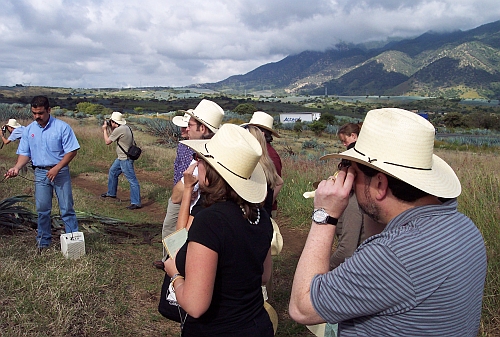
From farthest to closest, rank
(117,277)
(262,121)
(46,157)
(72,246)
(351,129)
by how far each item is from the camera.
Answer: (46,157) → (72,246) → (117,277) → (262,121) → (351,129)

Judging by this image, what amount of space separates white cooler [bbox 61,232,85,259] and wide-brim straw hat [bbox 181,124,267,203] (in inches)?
135

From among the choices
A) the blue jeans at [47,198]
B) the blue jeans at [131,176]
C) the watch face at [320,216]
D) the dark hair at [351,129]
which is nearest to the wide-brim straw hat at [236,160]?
the watch face at [320,216]

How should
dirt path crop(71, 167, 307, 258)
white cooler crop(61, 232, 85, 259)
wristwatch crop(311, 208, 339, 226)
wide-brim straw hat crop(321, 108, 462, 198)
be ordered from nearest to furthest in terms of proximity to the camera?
wide-brim straw hat crop(321, 108, 462, 198) → wristwatch crop(311, 208, 339, 226) → white cooler crop(61, 232, 85, 259) → dirt path crop(71, 167, 307, 258)

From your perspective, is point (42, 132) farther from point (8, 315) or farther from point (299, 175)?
point (299, 175)

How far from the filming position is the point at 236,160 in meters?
2.37

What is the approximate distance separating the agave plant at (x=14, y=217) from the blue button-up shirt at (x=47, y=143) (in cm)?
96

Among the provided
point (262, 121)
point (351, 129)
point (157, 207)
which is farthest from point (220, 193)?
point (157, 207)

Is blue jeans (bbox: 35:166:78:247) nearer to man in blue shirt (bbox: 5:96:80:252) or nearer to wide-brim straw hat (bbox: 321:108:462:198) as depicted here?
man in blue shirt (bbox: 5:96:80:252)

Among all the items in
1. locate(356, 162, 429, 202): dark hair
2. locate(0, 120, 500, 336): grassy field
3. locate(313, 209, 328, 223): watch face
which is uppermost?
locate(356, 162, 429, 202): dark hair

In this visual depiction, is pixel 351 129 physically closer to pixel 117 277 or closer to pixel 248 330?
pixel 248 330

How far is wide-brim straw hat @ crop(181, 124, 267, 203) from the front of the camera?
2.32 meters

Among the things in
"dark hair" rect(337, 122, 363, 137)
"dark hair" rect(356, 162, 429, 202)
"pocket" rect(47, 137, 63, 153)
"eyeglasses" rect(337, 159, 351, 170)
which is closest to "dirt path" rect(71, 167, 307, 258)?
"pocket" rect(47, 137, 63, 153)

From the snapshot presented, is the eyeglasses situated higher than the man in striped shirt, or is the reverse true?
the eyeglasses

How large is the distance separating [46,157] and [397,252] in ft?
16.8
